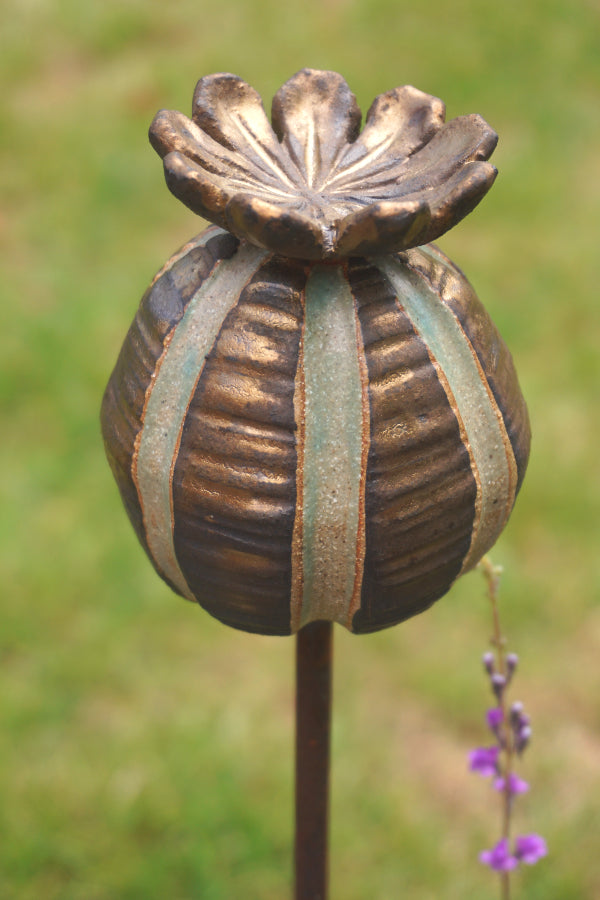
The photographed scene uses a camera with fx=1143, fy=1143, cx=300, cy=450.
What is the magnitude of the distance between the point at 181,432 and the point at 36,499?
6.09 ft

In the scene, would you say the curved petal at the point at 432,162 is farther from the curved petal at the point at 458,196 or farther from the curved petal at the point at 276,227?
the curved petal at the point at 276,227

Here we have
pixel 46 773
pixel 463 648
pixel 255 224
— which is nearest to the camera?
pixel 255 224

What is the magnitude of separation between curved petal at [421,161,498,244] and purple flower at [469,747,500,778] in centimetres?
84

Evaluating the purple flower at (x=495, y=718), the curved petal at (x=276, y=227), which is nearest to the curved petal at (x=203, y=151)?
the curved petal at (x=276, y=227)

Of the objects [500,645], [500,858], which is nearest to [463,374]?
[500,645]

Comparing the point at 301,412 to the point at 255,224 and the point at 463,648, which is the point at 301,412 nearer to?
the point at 255,224

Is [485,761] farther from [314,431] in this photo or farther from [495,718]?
[314,431]

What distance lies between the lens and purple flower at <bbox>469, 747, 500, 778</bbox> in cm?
162

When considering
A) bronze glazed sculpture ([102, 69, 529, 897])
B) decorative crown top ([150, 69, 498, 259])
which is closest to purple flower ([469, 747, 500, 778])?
bronze glazed sculpture ([102, 69, 529, 897])

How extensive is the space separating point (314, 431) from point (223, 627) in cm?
167

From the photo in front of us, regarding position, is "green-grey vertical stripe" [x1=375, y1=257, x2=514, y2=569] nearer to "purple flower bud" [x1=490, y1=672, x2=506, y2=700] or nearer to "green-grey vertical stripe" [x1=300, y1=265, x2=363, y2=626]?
"green-grey vertical stripe" [x1=300, y1=265, x2=363, y2=626]

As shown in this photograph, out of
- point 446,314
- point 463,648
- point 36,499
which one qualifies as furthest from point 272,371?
point 36,499

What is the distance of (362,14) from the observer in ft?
14.7

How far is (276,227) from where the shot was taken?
1007 mm
